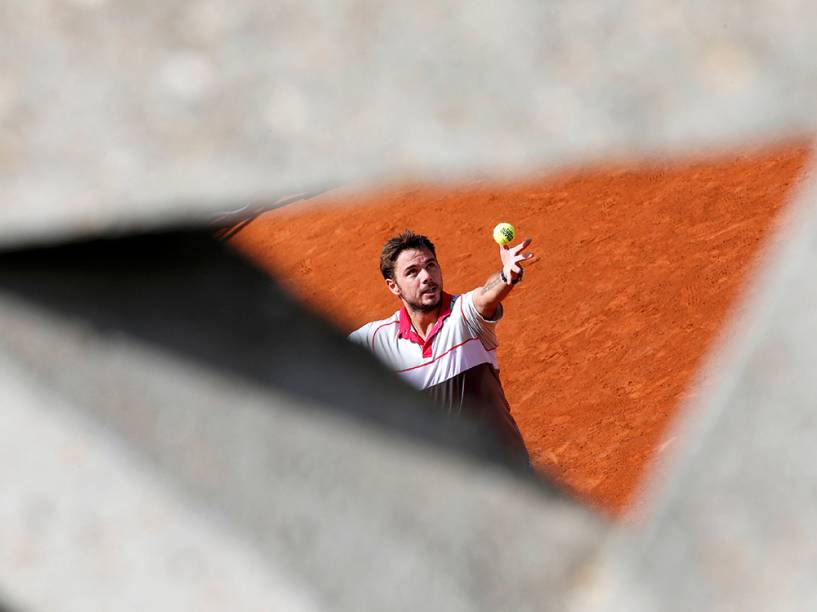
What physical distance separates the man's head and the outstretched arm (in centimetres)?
30

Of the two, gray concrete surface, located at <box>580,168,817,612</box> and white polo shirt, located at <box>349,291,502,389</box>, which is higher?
white polo shirt, located at <box>349,291,502,389</box>

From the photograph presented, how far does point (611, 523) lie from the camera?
81 centimetres

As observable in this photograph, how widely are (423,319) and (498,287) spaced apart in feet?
1.85

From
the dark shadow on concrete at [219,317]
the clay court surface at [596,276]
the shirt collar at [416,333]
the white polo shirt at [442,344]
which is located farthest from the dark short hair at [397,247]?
the dark shadow on concrete at [219,317]

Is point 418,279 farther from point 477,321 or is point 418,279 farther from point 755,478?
point 755,478

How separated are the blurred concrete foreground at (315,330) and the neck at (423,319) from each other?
5270 millimetres

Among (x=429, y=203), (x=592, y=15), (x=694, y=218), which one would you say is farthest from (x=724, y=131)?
(x=429, y=203)

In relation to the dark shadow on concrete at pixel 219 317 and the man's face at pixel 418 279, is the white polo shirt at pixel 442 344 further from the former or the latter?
the dark shadow on concrete at pixel 219 317

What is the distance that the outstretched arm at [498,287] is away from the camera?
19.1ft

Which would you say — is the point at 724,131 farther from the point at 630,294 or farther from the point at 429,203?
the point at 429,203

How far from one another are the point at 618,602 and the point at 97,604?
394 mm

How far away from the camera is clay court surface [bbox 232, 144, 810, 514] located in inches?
388

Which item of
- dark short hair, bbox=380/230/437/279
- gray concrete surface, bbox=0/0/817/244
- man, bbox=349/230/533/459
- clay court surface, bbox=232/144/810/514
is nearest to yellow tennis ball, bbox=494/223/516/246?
clay court surface, bbox=232/144/810/514

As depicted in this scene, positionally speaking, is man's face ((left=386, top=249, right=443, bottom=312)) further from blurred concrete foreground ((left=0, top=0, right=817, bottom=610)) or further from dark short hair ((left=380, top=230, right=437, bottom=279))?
blurred concrete foreground ((left=0, top=0, right=817, bottom=610))
